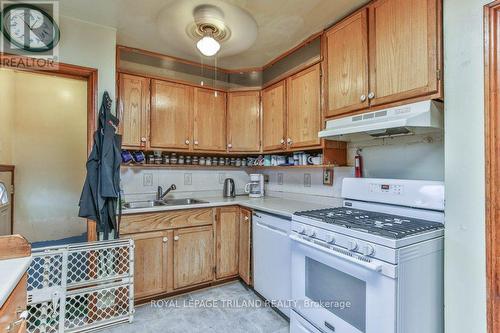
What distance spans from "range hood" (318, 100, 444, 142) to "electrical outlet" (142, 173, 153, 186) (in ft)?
6.04

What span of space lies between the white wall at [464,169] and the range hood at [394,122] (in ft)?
0.46

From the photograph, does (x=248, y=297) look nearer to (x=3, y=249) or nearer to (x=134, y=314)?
(x=134, y=314)

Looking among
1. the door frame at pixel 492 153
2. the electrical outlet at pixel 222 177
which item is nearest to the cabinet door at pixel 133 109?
the electrical outlet at pixel 222 177

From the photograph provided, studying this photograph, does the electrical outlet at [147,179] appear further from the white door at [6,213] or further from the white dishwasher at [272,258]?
the white door at [6,213]

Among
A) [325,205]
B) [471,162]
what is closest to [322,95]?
[325,205]

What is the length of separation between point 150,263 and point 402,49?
2.44m

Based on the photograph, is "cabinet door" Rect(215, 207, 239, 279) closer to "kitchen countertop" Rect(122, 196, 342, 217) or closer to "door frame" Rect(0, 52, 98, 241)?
"kitchen countertop" Rect(122, 196, 342, 217)

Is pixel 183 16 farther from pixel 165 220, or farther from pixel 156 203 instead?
pixel 156 203

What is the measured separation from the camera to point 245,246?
8.00ft

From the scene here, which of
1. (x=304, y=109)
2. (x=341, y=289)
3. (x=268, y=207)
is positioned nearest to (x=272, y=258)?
(x=268, y=207)

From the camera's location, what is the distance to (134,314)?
81.0 inches

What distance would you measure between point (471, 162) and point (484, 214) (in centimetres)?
24

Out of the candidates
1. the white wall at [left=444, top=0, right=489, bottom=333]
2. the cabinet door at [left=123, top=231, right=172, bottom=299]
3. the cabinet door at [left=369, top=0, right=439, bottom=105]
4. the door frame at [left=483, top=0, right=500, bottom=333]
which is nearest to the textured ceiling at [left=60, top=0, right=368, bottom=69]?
the cabinet door at [left=369, top=0, right=439, bottom=105]

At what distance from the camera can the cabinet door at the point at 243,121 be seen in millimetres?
2852
